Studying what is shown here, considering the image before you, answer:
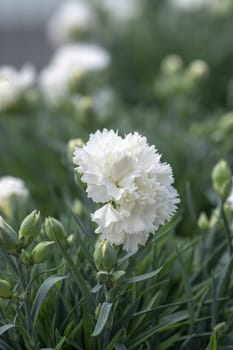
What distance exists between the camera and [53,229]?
0.98 meters

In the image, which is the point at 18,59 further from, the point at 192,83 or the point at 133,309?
the point at 133,309

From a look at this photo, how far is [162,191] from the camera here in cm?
88

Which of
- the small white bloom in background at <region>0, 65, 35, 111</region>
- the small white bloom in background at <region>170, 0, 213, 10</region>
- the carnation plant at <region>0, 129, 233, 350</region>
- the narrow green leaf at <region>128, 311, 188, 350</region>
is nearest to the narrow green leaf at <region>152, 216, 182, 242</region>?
the carnation plant at <region>0, 129, 233, 350</region>

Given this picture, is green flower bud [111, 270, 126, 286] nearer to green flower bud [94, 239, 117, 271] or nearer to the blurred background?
green flower bud [94, 239, 117, 271]

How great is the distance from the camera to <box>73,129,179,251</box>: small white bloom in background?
87 cm

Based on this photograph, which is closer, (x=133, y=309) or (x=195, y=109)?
(x=133, y=309)

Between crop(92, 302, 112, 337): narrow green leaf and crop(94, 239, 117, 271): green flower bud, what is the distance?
0.15ft

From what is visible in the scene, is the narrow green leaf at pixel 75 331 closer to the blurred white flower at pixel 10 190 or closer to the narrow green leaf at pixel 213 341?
the narrow green leaf at pixel 213 341

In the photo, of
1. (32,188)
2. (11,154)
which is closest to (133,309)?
(32,188)

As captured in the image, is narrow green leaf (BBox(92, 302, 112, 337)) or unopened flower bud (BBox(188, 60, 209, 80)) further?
unopened flower bud (BBox(188, 60, 209, 80))

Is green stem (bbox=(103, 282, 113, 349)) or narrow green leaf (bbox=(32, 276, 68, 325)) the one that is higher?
narrow green leaf (bbox=(32, 276, 68, 325))

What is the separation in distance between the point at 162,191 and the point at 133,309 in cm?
19

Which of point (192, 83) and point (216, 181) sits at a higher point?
point (192, 83)

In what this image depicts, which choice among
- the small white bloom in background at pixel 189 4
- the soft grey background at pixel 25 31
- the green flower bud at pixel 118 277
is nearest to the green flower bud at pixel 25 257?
the green flower bud at pixel 118 277
